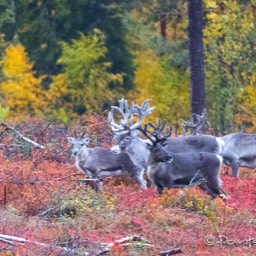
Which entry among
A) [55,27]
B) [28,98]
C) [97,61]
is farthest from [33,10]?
[28,98]

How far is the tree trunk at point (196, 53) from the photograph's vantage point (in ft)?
76.4

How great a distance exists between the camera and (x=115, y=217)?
13.1 metres

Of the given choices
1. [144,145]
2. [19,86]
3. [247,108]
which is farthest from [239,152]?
[19,86]

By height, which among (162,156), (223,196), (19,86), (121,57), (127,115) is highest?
(162,156)

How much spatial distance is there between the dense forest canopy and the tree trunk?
2.67 m

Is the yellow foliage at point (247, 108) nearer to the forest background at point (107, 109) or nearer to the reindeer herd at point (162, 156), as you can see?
the forest background at point (107, 109)

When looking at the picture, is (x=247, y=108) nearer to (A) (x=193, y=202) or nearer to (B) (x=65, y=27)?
(B) (x=65, y=27)

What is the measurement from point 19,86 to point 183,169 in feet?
67.6

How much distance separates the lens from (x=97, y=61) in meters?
39.1

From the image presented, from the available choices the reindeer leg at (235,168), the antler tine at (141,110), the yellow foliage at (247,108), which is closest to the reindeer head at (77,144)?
the antler tine at (141,110)

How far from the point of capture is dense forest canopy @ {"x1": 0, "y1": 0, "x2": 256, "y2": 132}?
30.8 metres

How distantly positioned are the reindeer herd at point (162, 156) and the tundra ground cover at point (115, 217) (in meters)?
0.24

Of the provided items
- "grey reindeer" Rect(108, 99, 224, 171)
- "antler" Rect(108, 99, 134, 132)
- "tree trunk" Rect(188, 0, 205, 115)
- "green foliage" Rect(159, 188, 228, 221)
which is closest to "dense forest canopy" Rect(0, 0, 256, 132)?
"tree trunk" Rect(188, 0, 205, 115)

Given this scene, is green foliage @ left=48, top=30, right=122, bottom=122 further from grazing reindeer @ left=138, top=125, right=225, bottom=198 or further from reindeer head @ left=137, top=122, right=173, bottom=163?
grazing reindeer @ left=138, top=125, right=225, bottom=198
